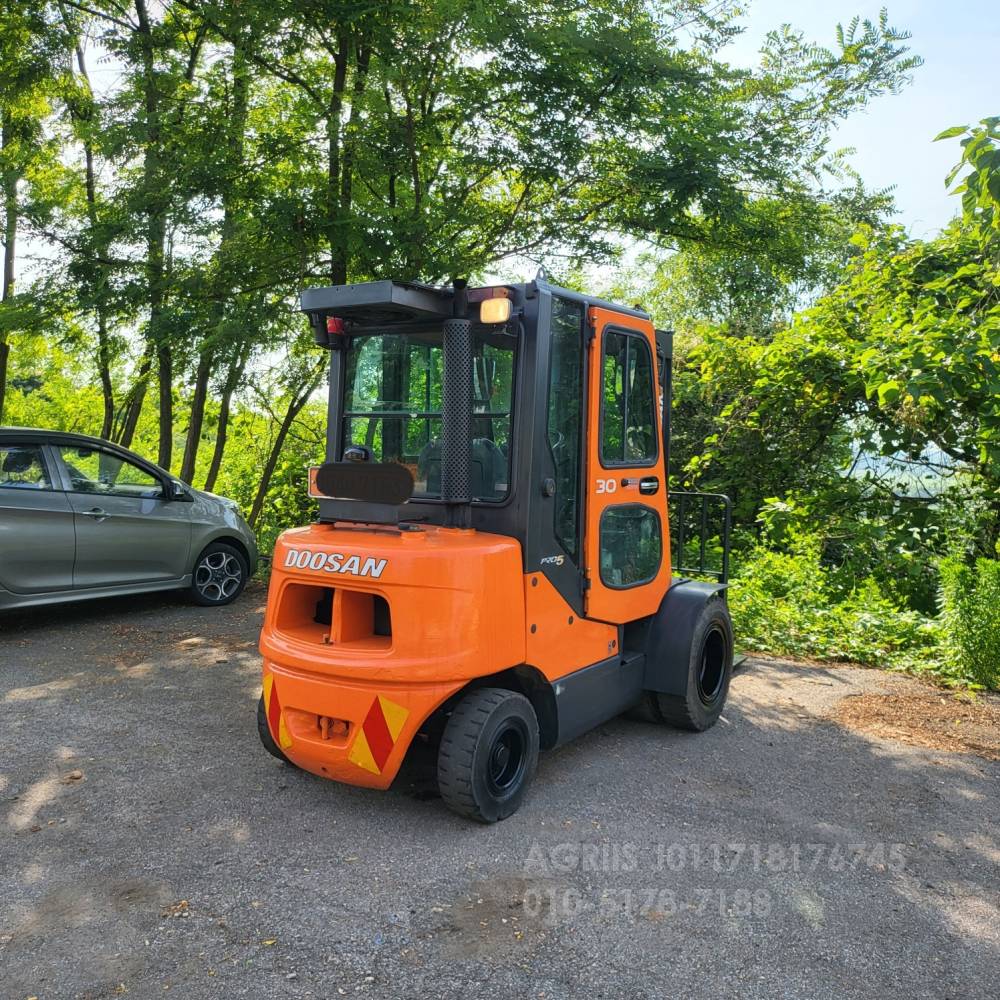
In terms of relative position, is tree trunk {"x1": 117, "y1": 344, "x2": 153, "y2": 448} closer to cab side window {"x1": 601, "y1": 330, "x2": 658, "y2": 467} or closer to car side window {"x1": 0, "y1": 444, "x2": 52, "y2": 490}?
car side window {"x1": 0, "y1": 444, "x2": 52, "y2": 490}

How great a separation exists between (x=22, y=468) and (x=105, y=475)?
0.77 meters

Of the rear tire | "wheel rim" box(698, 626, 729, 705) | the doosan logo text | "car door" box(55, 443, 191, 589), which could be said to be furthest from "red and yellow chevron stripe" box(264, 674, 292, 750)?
"car door" box(55, 443, 191, 589)

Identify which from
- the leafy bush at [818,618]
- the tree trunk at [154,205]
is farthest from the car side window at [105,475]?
the leafy bush at [818,618]

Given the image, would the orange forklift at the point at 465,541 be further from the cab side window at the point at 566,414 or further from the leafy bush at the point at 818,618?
the leafy bush at the point at 818,618

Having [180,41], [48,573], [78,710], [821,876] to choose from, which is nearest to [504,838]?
[821,876]

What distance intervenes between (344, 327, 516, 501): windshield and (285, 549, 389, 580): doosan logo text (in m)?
0.58

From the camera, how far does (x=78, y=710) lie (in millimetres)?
5527

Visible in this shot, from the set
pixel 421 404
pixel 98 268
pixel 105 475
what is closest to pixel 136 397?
pixel 98 268

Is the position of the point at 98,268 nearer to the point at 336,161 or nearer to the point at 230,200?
the point at 230,200

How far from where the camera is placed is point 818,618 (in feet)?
25.8

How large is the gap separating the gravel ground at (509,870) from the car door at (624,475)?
3.09ft

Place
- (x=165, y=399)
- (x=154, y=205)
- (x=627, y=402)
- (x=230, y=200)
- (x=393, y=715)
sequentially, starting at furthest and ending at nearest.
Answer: (x=165, y=399), (x=230, y=200), (x=154, y=205), (x=627, y=402), (x=393, y=715)

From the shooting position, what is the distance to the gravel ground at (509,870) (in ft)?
9.55

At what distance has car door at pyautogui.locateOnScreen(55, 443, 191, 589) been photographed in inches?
299
